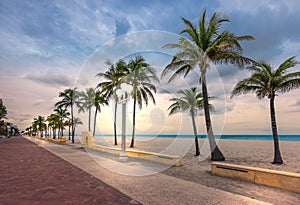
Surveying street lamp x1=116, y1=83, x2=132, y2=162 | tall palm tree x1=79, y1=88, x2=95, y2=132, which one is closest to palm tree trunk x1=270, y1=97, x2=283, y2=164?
street lamp x1=116, y1=83, x2=132, y2=162

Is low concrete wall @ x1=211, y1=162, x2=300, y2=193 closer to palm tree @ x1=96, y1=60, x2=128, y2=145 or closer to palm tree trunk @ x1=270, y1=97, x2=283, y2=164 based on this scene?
palm tree trunk @ x1=270, y1=97, x2=283, y2=164

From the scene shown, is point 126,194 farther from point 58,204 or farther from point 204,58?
point 204,58

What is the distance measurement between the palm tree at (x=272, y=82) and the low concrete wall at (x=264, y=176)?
8.69 metres

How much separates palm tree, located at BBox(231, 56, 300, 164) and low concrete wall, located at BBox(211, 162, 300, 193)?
869cm

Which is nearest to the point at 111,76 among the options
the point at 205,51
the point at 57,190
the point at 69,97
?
the point at 205,51

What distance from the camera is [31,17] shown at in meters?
11.6

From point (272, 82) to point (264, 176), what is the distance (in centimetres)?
988

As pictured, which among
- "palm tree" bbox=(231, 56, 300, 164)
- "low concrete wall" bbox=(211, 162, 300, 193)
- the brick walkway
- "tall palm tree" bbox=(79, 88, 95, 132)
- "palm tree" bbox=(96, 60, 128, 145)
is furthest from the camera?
"tall palm tree" bbox=(79, 88, 95, 132)

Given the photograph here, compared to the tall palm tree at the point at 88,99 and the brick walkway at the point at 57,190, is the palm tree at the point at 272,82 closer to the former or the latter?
the brick walkway at the point at 57,190

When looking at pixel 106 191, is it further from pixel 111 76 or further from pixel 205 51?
pixel 111 76

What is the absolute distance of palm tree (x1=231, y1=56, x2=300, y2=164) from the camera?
12721 mm

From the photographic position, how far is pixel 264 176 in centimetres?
575

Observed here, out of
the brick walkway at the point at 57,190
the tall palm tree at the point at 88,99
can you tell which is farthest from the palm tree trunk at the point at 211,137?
the tall palm tree at the point at 88,99

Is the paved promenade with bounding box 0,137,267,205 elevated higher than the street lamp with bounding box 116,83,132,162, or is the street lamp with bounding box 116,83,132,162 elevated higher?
the street lamp with bounding box 116,83,132,162
